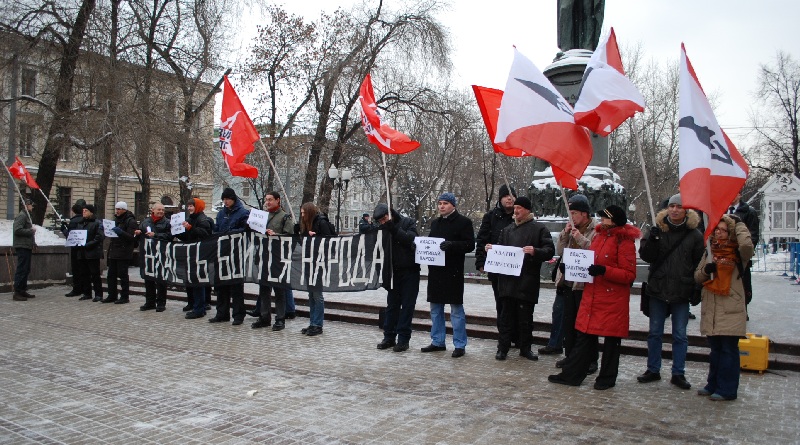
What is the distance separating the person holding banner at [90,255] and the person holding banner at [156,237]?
49.5 inches

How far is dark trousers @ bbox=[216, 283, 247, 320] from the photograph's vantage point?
396 inches

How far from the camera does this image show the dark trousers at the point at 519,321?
741 cm

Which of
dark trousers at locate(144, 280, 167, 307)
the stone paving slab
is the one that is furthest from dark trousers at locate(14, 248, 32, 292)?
the stone paving slab

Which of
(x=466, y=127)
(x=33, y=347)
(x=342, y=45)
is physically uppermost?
(x=342, y=45)

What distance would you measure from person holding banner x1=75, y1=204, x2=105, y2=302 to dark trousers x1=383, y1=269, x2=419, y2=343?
24.2ft

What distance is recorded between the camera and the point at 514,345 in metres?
8.16

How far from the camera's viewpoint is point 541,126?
6.43m

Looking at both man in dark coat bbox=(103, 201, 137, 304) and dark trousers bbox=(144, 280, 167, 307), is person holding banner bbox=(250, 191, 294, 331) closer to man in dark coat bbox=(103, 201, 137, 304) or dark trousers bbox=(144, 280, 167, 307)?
dark trousers bbox=(144, 280, 167, 307)

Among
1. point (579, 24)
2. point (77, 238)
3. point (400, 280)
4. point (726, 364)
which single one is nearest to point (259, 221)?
point (400, 280)

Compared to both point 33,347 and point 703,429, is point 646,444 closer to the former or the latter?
point 703,429

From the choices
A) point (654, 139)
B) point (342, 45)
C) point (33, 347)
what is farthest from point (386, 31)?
point (33, 347)

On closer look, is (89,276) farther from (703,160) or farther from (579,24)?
(703,160)

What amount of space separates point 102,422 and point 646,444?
159 inches

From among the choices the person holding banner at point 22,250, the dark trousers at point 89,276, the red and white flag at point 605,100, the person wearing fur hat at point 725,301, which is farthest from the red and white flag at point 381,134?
the person holding banner at point 22,250
